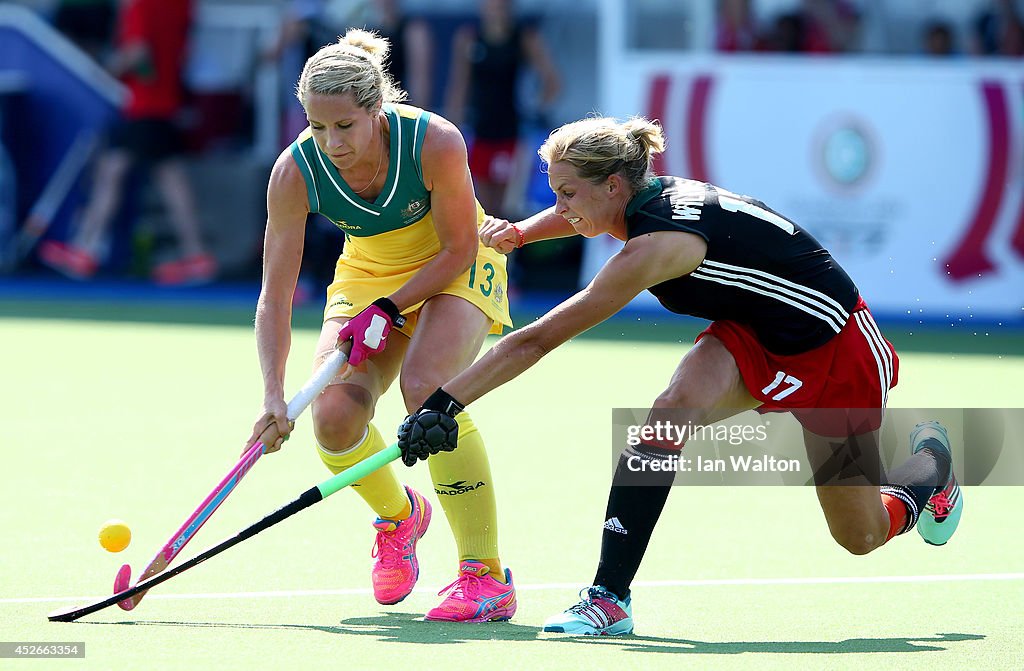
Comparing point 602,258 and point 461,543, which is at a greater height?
point 602,258

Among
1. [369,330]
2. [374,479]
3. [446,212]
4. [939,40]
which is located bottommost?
[374,479]

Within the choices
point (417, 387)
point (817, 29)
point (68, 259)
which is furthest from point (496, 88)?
point (417, 387)

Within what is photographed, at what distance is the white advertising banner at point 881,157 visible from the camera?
9.94 meters

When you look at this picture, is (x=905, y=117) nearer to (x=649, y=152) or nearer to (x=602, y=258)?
(x=602, y=258)

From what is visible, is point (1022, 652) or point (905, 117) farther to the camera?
point (905, 117)

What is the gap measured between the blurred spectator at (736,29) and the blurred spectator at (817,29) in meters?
0.14

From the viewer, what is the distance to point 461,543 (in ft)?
14.2

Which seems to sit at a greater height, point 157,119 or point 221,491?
point 157,119

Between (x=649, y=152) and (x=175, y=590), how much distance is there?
5.51ft

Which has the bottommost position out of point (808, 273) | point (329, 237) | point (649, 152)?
point (808, 273)

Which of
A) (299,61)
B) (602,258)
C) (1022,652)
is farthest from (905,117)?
(1022,652)

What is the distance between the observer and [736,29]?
10.5 meters

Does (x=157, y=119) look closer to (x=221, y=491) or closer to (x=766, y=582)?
(x=221, y=491)

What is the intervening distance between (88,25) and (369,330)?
10.1 m
